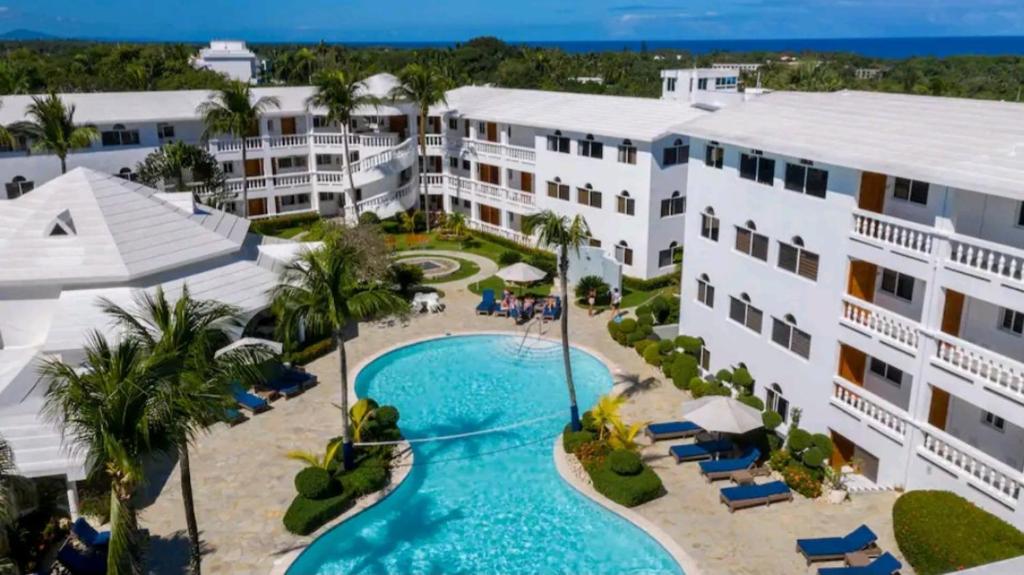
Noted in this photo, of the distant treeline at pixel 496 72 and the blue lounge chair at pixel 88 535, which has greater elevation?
the distant treeline at pixel 496 72

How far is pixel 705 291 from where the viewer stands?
32406 mm

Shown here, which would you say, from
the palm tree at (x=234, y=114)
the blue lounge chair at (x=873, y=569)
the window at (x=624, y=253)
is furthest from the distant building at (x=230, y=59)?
the blue lounge chair at (x=873, y=569)

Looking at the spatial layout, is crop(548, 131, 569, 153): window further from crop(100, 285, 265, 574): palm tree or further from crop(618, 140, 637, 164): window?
crop(100, 285, 265, 574): palm tree

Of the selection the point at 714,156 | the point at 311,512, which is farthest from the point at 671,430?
the point at 311,512

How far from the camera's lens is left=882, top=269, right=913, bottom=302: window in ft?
79.2

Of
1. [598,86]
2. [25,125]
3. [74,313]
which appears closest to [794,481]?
[74,313]

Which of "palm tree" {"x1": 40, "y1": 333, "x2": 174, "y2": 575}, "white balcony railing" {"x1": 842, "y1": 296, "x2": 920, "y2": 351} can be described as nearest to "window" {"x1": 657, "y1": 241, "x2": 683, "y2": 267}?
"white balcony railing" {"x1": 842, "y1": 296, "x2": 920, "y2": 351}

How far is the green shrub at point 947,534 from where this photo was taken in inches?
731

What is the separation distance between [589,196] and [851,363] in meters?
25.4

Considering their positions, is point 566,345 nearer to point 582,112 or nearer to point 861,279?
point 861,279

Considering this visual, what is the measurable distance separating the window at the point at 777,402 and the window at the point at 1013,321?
318 inches

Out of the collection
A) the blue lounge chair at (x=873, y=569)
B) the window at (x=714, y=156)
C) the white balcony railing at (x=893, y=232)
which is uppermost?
the window at (x=714, y=156)

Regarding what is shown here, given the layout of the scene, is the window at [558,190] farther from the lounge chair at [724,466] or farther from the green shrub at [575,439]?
the lounge chair at [724,466]

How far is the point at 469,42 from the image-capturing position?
194 m
